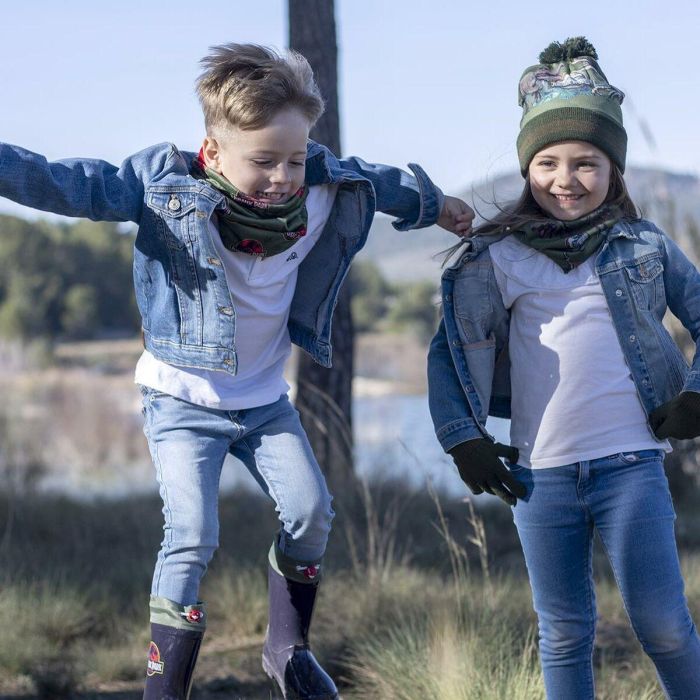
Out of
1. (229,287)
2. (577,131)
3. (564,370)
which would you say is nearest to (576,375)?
(564,370)

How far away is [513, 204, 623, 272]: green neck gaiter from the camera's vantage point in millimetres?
2816

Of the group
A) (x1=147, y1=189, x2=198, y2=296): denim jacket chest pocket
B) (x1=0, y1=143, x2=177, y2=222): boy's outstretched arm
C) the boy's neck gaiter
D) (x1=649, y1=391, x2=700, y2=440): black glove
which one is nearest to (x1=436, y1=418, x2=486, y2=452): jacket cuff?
(x1=649, y1=391, x2=700, y2=440): black glove

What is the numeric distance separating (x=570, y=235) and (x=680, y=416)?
558 millimetres

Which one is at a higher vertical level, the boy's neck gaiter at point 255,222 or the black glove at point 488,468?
the boy's neck gaiter at point 255,222

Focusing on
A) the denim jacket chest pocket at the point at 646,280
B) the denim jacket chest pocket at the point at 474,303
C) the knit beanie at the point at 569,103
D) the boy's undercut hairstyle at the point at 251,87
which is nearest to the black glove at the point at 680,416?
the denim jacket chest pocket at the point at 646,280

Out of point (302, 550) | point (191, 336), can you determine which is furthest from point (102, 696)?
point (191, 336)

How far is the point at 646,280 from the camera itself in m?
2.78

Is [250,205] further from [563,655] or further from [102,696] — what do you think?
[102,696]

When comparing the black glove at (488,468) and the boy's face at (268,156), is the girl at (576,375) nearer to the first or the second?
the black glove at (488,468)

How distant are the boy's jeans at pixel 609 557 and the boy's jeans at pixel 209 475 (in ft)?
2.14

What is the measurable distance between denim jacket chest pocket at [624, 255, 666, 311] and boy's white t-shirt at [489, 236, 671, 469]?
0.08m

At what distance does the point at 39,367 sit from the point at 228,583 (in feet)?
50.2

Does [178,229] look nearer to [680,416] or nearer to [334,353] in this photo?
[680,416]

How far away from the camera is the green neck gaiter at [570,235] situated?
2.82 metres
